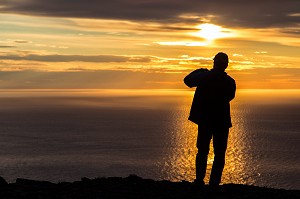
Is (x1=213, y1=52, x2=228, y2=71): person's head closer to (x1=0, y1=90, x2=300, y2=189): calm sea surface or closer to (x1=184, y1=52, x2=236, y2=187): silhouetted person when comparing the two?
(x1=184, y1=52, x2=236, y2=187): silhouetted person

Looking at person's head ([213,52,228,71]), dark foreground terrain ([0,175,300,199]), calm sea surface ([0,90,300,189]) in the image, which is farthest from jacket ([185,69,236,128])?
calm sea surface ([0,90,300,189])

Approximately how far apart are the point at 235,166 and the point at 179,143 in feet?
147

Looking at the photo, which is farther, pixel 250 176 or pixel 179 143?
pixel 179 143

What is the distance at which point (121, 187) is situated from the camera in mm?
12125

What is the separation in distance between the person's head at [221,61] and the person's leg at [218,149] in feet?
4.63

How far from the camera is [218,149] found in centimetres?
1094

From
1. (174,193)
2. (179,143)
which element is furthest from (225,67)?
(179,143)

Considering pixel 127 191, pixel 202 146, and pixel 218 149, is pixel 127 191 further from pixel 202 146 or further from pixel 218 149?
pixel 218 149

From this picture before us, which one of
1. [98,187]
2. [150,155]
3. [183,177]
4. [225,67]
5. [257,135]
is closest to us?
[225,67]

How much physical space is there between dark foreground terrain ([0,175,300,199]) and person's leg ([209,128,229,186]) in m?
0.30

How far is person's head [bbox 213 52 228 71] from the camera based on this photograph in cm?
1071

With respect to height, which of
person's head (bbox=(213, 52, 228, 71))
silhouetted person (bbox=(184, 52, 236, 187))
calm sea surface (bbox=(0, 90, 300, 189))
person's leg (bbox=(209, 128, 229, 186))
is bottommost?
calm sea surface (bbox=(0, 90, 300, 189))

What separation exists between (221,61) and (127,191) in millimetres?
3866

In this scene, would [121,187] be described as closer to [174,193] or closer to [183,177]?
[174,193]
